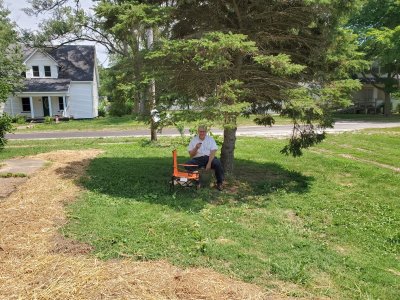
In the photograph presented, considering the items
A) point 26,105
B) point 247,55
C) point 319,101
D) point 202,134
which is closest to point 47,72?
point 26,105

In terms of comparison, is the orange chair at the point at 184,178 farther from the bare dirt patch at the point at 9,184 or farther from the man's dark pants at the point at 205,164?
the bare dirt patch at the point at 9,184

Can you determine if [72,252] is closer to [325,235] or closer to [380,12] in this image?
[325,235]

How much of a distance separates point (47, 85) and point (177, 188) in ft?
94.0

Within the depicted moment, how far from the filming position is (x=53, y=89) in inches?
1254

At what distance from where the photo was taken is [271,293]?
3.96 metres

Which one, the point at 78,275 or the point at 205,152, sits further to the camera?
the point at 205,152

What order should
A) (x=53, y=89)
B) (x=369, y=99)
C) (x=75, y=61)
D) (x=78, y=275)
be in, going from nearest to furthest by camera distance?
(x=78, y=275) → (x=53, y=89) → (x=75, y=61) → (x=369, y=99)

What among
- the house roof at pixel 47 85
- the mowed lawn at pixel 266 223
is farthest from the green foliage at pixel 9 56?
the mowed lawn at pixel 266 223

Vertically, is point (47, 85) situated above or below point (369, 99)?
above

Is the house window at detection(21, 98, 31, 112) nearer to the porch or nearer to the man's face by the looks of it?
the porch

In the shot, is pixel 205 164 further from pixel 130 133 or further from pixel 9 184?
pixel 130 133

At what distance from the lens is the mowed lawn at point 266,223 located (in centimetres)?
446

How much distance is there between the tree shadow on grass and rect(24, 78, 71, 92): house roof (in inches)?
953

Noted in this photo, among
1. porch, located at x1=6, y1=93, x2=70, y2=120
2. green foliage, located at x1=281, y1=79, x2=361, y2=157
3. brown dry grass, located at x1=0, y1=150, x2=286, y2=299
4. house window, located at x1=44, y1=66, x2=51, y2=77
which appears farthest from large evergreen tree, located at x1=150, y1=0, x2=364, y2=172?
house window, located at x1=44, y1=66, x2=51, y2=77
